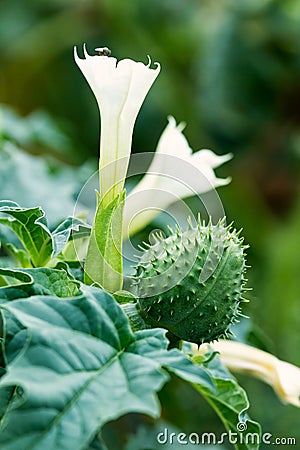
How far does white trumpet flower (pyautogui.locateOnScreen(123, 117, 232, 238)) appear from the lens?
762 mm

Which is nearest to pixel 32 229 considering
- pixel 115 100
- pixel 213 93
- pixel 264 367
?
pixel 115 100

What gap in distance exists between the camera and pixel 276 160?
203 centimetres

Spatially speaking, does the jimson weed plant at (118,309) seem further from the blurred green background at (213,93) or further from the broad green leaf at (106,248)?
the blurred green background at (213,93)

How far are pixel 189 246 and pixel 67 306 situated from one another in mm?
135

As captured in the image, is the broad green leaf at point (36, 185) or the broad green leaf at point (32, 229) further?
the broad green leaf at point (36, 185)

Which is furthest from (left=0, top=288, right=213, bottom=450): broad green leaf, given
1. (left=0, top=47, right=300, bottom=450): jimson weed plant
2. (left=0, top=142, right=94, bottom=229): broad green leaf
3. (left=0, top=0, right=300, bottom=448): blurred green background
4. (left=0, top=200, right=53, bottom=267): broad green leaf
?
(left=0, top=0, right=300, bottom=448): blurred green background

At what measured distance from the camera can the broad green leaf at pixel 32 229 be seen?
0.65 meters

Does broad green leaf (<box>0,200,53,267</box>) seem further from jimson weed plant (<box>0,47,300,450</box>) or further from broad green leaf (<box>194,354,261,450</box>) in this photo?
broad green leaf (<box>194,354,261,450</box>)

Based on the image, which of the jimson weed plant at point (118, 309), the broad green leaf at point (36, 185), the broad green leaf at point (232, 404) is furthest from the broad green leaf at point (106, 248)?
the broad green leaf at point (36, 185)

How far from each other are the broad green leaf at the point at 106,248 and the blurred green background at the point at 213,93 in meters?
0.85

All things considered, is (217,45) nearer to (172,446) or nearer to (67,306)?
(172,446)

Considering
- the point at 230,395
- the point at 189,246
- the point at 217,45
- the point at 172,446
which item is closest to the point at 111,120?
the point at 189,246

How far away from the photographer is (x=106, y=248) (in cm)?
63

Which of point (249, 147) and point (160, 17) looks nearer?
point (249, 147)
